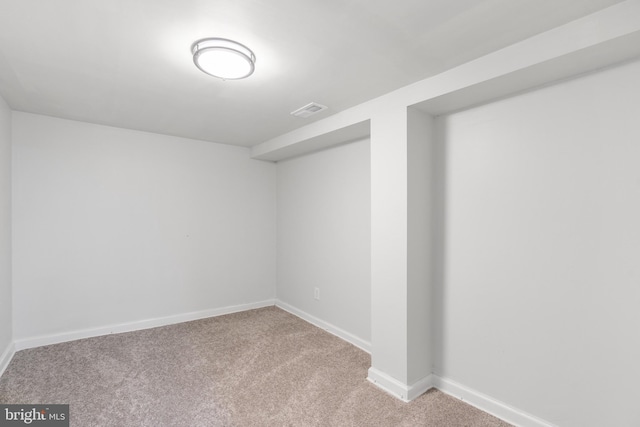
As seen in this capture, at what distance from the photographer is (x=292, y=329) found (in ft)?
11.5

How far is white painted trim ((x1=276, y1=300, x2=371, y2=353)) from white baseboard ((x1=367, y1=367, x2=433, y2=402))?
545 mm

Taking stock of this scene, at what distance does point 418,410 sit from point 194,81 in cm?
281

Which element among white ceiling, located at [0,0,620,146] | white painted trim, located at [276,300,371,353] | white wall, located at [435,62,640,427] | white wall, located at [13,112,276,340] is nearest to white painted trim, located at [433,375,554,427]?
white wall, located at [435,62,640,427]

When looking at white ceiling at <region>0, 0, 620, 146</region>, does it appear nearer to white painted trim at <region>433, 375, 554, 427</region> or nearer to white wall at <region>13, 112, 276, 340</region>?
white wall at <region>13, 112, 276, 340</region>

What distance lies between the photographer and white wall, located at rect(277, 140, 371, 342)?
3.13 metres

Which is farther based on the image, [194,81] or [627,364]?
[194,81]

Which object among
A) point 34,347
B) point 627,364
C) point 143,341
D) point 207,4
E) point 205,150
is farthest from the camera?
point 205,150

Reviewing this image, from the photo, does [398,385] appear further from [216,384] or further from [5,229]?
[5,229]

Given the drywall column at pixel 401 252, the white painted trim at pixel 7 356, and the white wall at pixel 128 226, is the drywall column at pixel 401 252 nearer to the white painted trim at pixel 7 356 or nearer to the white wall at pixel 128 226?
the white wall at pixel 128 226

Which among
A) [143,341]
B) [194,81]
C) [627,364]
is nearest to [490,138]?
[627,364]

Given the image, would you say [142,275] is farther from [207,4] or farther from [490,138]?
[490,138]

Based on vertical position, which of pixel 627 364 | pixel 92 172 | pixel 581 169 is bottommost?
pixel 627 364

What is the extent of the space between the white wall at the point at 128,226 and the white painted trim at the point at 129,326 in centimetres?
5

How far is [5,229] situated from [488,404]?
4.15 m
